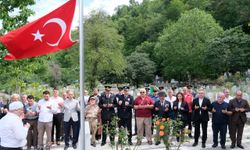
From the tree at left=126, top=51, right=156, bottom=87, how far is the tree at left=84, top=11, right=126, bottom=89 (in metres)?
7.78

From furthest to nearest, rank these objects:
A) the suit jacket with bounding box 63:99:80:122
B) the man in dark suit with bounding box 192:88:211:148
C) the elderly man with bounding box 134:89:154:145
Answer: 1. the elderly man with bounding box 134:89:154:145
2. the man in dark suit with bounding box 192:88:211:148
3. the suit jacket with bounding box 63:99:80:122

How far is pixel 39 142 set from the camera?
12688mm

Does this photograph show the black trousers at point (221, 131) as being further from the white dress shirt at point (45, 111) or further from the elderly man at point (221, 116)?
the white dress shirt at point (45, 111)

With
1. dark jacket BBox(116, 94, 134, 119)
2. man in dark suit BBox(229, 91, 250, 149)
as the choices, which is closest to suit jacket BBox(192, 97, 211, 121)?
man in dark suit BBox(229, 91, 250, 149)

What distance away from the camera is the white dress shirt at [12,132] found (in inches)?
268

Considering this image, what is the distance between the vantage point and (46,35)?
7.82 meters

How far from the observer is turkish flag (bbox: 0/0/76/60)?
776 centimetres

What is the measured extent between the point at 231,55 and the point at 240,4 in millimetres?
21491

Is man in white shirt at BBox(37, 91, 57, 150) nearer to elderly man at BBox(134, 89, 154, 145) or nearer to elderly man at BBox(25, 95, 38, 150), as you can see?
elderly man at BBox(25, 95, 38, 150)

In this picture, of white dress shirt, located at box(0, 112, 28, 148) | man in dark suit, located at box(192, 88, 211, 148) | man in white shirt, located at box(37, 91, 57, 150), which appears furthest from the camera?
man in dark suit, located at box(192, 88, 211, 148)

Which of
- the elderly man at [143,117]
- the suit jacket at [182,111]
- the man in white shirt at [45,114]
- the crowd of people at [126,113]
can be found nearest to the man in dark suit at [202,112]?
the crowd of people at [126,113]

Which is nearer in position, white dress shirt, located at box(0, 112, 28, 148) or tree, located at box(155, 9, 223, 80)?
white dress shirt, located at box(0, 112, 28, 148)

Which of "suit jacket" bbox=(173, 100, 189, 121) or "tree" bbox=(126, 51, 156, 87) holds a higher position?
"tree" bbox=(126, 51, 156, 87)

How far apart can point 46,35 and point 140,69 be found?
5788cm
